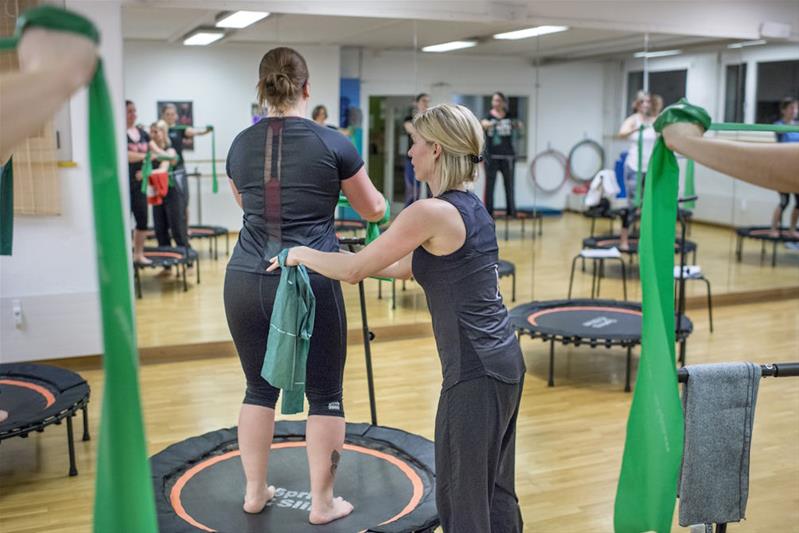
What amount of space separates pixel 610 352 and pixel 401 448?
293cm

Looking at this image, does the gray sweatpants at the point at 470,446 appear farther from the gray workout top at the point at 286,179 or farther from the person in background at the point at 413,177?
the person in background at the point at 413,177

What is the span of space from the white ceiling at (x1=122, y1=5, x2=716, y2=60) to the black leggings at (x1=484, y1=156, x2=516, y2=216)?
0.82 metres

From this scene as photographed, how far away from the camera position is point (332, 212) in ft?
9.33

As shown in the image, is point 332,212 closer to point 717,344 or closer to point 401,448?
point 401,448

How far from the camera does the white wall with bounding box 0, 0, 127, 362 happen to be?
5.18m

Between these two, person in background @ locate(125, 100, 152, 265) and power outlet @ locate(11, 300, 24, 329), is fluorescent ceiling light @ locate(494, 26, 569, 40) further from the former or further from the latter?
power outlet @ locate(11, 300, 24, 329)

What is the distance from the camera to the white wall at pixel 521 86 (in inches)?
247

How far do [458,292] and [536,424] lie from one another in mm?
2447

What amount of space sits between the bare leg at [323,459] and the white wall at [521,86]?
365 centimetres

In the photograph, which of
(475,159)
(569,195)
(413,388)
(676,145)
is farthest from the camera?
(569,195)

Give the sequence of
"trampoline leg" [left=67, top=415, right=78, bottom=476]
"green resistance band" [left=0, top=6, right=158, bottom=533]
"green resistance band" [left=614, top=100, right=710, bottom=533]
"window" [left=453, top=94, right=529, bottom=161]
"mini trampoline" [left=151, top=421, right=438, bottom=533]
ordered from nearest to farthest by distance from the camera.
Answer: "green resistance band" [left=0, top=6, right=158, bottom=533] < "green resistance band" [left=614, top=100, right=710, bottom=533] < "mini trampoline" [left=151, top=421, right=438, bottom=533] < "trampoline leg" [left=67, top=415, right=78, bottom=476] < "window" [left=453, top=94, right=529, bottom=161]

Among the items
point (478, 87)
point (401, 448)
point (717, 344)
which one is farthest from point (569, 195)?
point (401, 448)

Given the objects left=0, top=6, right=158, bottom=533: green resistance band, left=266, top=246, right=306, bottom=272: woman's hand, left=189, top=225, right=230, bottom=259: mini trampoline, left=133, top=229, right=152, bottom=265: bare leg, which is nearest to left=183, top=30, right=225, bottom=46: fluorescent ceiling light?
left=189, top=225, right=230, bottom=259: mini trampoline

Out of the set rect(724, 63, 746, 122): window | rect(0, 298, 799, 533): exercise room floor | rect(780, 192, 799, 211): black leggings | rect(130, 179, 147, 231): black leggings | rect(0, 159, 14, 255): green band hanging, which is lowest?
rect(0, 298, 799, 533): exercise room floor
